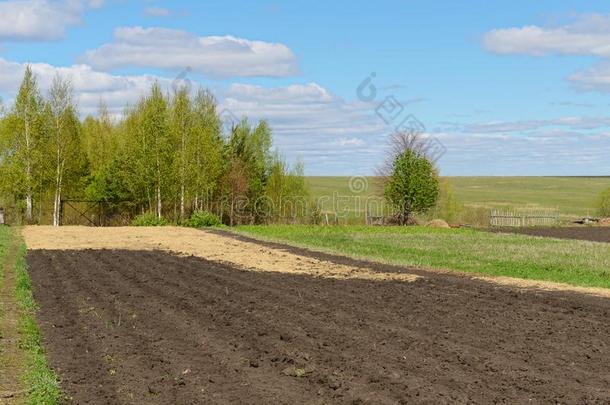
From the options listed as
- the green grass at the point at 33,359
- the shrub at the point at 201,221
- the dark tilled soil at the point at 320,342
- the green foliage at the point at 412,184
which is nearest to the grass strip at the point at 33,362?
the green grass at the point at 33,359

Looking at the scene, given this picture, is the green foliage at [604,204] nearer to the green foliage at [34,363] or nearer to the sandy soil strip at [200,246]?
the sandy soil strip at [200,246]

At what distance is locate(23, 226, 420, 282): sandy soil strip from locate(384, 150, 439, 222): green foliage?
17.9 m

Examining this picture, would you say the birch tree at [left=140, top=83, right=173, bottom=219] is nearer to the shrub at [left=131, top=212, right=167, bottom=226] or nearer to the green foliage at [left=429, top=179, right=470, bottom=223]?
the shrub at [left=131, top=212, right=167, bottom=226]

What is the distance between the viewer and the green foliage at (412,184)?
172ft

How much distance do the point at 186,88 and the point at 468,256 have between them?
103ft

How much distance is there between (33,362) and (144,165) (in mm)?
40729

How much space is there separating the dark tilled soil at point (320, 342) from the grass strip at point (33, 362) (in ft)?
0.63

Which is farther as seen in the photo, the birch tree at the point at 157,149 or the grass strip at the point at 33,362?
the birch tree at the point at 157,149

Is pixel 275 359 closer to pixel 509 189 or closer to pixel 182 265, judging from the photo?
pixel 182 265

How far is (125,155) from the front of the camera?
2026 inches

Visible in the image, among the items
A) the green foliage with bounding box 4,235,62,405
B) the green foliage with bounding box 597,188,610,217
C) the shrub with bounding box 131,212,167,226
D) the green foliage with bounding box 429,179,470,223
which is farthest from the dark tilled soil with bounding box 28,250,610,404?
the green foliage with bounding box 597,188,610,217

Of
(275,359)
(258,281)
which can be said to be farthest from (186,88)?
(275,359)

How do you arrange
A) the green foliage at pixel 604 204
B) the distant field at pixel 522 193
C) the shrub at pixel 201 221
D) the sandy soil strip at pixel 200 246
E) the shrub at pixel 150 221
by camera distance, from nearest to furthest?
the sandy soil strip at pixel 200 246 < the shrub at pixel 150 221 < the shrub at pixel 201 221 < the green foliage at pixel 604 204 < the distant field at pixel 522 193

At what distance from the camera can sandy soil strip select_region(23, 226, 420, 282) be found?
21219mm
